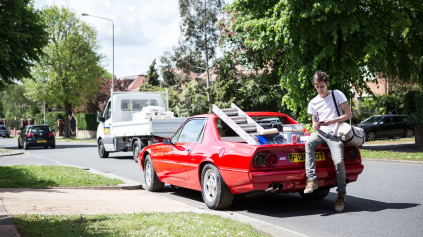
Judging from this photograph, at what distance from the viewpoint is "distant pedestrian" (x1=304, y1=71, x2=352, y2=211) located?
6094mm

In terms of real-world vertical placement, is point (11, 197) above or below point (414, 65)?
below

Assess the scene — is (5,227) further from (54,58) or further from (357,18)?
(54,58)

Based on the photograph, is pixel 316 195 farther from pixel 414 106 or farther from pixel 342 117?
pixel 414 106

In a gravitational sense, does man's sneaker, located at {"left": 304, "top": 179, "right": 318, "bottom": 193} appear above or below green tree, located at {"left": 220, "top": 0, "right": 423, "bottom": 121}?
below

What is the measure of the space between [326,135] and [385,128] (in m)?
22.0

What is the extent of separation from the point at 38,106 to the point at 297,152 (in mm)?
75787

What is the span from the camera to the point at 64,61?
143 feet

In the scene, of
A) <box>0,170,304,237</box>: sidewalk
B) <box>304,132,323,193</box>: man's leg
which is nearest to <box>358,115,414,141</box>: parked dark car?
<box>0,170,304,237</box>: sidewalk

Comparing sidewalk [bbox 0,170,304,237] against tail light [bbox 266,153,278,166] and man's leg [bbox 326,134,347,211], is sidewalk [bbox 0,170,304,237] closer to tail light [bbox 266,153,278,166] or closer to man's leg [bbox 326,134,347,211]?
tail light [bbox 266,153,278,166]

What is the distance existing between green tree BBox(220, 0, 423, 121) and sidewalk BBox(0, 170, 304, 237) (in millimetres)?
10769

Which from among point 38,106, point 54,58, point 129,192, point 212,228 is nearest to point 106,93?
point 54,58

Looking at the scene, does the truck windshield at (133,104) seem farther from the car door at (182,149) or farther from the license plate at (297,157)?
the license plate at (297,157)

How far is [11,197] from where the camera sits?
7.50 meters

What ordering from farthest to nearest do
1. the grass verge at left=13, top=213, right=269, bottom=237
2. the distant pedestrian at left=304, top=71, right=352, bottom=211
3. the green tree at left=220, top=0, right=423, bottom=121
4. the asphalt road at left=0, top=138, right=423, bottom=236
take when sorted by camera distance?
the green tree at left=220, top=0, right=423, bottom=121
the distant pedestrian at left=304, top=71, right=352, bottom=211
the asphalt road at left=0, top=138, right=423, bottom=236
the grass verge at left=13, top=213, right=269, bottom=237
